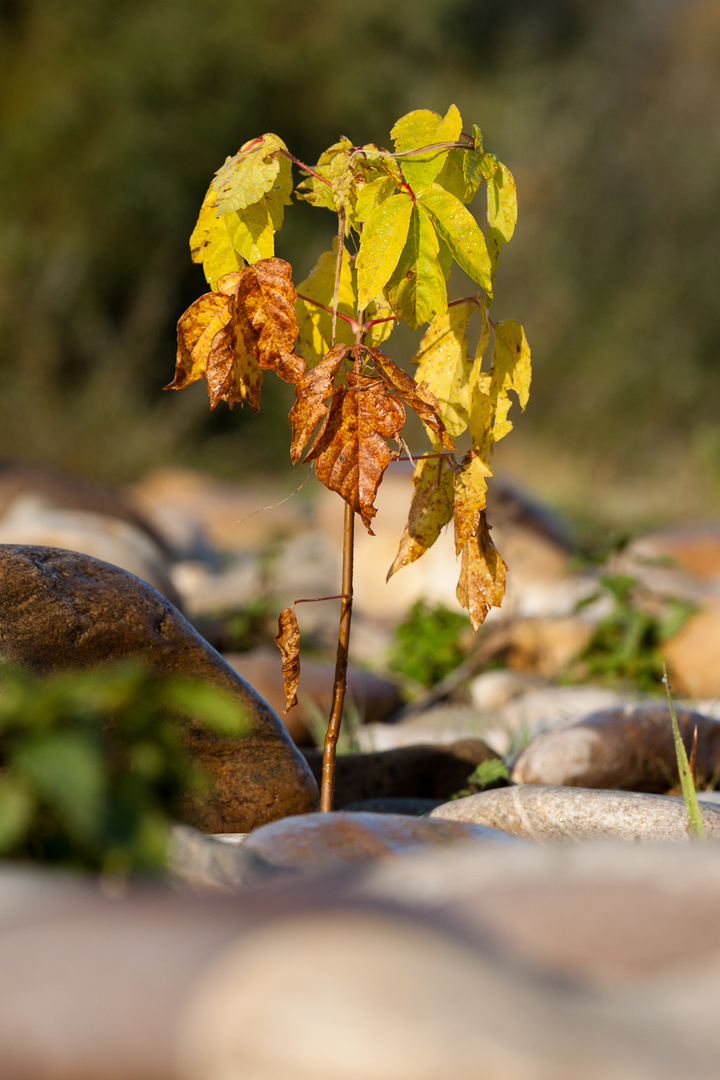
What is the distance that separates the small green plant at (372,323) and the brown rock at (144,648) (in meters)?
0.16

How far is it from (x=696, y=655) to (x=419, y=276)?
254 cm

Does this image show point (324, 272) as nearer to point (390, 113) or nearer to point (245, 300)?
point (245, 300)

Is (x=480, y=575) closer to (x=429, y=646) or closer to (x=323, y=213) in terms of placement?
(x=429, y=646)

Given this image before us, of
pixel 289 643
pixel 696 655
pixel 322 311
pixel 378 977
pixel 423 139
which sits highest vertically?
pixel 423 139

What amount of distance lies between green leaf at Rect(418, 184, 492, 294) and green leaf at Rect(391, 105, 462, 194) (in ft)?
0.08

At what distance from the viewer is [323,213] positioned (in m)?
11.7

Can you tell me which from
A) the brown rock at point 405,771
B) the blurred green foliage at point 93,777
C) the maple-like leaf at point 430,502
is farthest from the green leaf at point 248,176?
the brown rock at point 405,771

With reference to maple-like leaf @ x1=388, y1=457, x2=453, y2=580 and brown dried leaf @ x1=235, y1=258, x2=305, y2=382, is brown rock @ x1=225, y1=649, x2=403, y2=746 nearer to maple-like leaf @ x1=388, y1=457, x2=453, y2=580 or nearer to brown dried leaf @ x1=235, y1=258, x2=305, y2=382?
maple-like leaf @ x1=388, y1=457, x2=453, y2=580

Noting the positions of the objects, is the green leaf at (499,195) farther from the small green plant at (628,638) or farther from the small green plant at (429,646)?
the small green plant at (429,646)

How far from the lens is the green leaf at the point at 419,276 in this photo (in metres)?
1.44

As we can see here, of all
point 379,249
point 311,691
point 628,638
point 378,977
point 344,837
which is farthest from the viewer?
point 628,638

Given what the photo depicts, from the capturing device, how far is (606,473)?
11.5m

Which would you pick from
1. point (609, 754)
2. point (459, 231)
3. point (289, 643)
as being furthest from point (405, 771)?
point (459, 231)

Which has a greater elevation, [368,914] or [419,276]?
[419,276]
